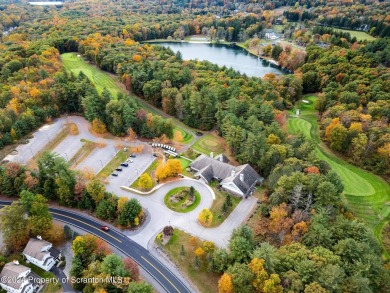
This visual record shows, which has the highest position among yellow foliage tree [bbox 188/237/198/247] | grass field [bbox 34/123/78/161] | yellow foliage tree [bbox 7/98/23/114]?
yellow foliage tree [bbox 7/98/23/114]

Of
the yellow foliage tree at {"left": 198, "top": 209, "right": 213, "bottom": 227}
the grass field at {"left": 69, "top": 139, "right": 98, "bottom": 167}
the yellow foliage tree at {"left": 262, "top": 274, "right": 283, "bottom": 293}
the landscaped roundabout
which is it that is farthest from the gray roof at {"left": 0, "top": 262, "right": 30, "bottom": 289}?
the yellow foliage tree at {"left": 262, "top": 274, "right": 283, "bottom": 293}

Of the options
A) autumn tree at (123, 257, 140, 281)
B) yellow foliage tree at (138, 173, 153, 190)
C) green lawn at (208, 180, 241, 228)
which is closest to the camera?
autumn tree at (123, 257, 140, 281)

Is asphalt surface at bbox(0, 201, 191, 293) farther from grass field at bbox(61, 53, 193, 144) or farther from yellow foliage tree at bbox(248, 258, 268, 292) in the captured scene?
grass field at bbox(61, 53, 193, 144)

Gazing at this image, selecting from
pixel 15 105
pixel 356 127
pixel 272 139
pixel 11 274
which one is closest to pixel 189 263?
pixel 11 274

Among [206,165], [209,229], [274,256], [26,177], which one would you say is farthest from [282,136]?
[26,177]

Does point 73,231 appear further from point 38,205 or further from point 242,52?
point 242,52

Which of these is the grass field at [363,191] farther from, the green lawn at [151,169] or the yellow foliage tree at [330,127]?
the green lawn at [151,169]

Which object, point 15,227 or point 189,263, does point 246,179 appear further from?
point 15,227

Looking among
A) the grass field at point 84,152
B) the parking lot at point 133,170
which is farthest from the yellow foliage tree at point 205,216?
the grass field at point 84,152
